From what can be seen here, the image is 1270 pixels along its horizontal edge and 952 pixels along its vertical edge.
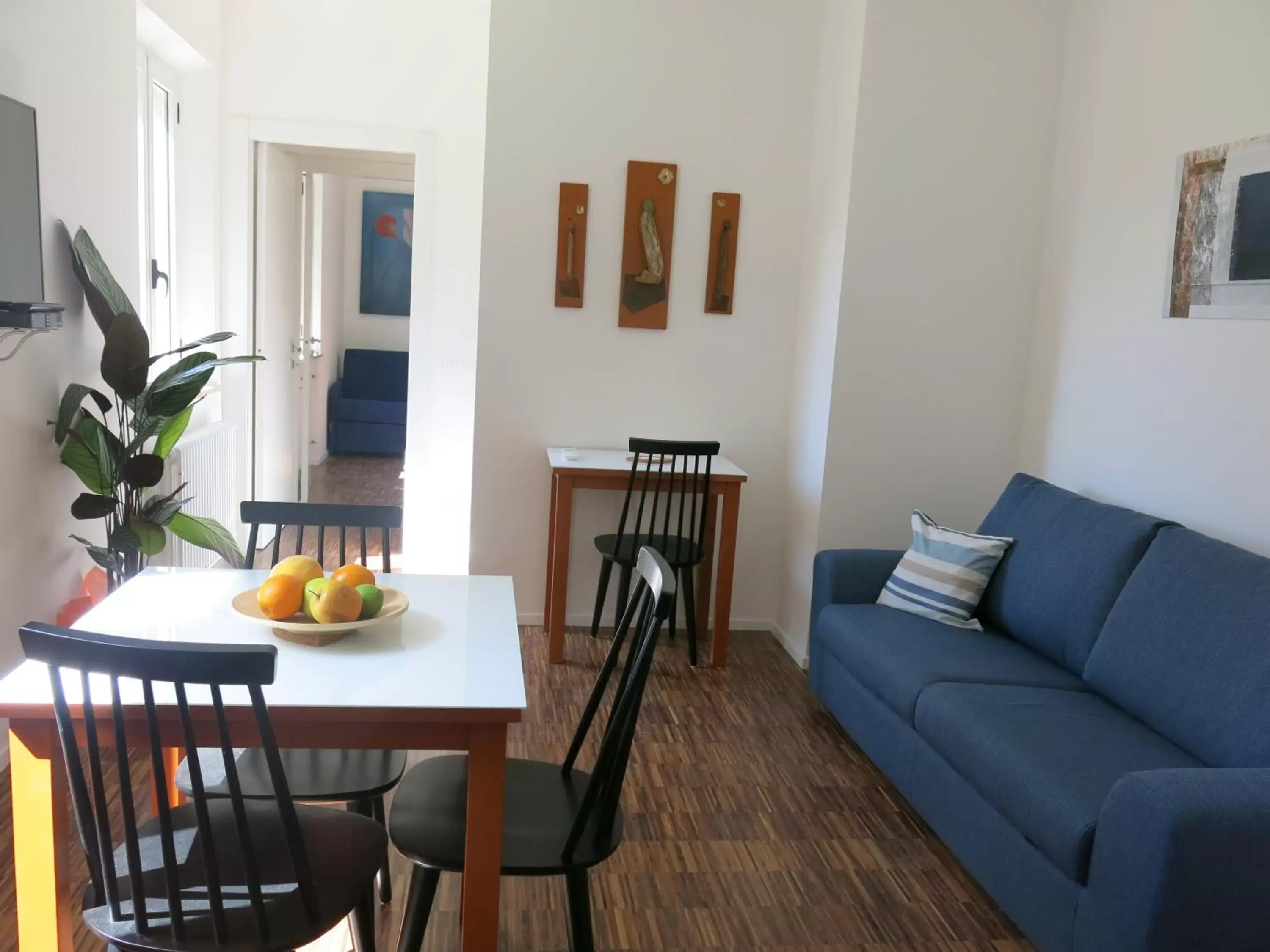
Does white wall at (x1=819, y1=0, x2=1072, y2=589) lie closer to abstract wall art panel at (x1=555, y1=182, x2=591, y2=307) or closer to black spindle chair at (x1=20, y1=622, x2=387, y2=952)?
abstract wall art panel at (x1=555, y1=182, x2=591, y2=307)

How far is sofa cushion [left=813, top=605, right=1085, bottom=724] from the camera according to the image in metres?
2.93

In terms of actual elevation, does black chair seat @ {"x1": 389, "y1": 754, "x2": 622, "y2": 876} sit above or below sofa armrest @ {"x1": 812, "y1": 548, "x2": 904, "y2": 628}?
below

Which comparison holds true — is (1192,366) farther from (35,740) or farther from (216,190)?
Result: (216,190)

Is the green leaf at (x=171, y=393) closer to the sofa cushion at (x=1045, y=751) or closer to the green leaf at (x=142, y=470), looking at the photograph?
the green leaf at (x=142, y=470)

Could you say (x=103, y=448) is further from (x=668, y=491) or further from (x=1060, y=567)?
(x=1060, y=567)

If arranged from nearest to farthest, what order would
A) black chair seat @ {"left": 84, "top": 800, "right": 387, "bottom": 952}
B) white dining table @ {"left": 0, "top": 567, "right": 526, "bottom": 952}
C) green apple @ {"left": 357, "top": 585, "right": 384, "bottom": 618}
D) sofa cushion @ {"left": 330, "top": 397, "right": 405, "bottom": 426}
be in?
1. black chair seat @ {"left": 84, "top": 800, "right": 387, "bottom": 952}
2. white dining table @ {"left": 0, "top": 567, "right": 526, "bottom": 952}
3. green apple @ {"left": 357, "top": 585, "right": 384, "bottom": 618}
4. sofa cushion @ {"left": 330, "top": 397, "right": 405, "bottom": 426}

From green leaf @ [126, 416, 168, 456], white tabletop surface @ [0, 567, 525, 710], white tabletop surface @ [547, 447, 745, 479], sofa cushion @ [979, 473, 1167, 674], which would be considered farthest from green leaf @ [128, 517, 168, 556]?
sofa cushion @ [979, 473, 1167, 674]

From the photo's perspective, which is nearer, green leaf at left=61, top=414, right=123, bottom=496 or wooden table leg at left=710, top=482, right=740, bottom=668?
green leaf at left=61, top=414, right=123, bottom=496

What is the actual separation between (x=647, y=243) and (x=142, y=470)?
7.11 ft

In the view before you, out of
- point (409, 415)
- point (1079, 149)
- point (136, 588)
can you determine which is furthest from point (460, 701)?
point (409, 415)

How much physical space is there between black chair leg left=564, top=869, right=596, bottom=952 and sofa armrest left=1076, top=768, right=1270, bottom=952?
1.00 meters

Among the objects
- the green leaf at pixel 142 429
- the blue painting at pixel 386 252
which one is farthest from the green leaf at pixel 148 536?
the blue painting at pixel 386 252

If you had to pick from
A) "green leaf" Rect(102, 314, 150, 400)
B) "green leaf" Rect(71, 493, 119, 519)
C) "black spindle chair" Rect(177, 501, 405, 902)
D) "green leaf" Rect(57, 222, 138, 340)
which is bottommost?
"black spindle chair" Rect(177, 501, 405, 902)

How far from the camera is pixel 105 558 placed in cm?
334
